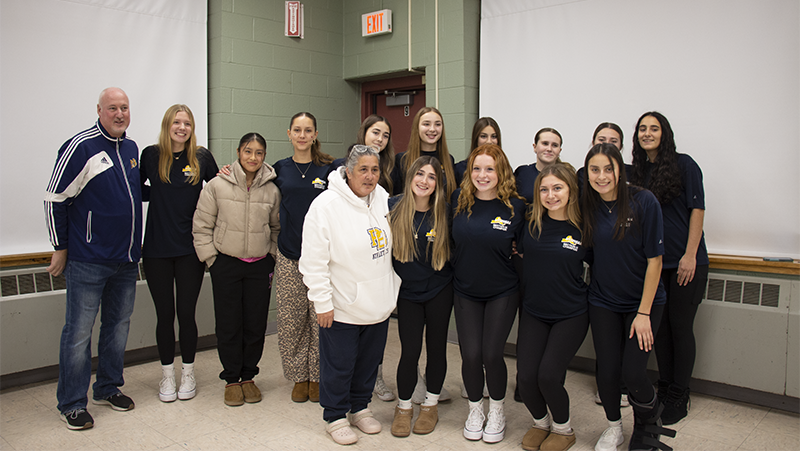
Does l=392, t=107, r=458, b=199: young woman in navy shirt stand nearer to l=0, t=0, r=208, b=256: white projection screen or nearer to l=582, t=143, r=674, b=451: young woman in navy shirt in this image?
l=582, t=143, r=674, b=451: young woman in navy shirt

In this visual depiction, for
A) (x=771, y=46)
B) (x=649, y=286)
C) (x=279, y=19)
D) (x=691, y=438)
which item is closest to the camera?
(x=649, y=286)

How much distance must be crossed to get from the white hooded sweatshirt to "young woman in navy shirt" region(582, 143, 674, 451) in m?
0.93

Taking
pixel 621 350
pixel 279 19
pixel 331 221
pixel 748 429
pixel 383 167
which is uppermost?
pixel 279 19

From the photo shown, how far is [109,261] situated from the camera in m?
2.79

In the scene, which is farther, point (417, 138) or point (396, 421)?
point (417, 138)

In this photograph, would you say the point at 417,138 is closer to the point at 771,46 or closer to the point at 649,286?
the point at 649,286

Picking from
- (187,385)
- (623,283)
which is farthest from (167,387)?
(623,283)

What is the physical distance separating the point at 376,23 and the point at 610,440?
3571 millimetres

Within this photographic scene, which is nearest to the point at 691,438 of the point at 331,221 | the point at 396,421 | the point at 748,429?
the point at 748,429

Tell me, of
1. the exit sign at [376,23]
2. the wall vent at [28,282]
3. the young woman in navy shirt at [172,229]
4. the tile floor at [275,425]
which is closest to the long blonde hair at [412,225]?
the tile floor at [275,425]

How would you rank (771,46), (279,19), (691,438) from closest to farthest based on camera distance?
1. (691,438)
2. (771,46)
3. (279,19)

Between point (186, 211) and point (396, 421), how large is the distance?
155 cm

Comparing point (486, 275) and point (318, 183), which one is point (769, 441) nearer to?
point (486, 275)

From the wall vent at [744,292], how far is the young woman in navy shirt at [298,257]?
2187 mm
